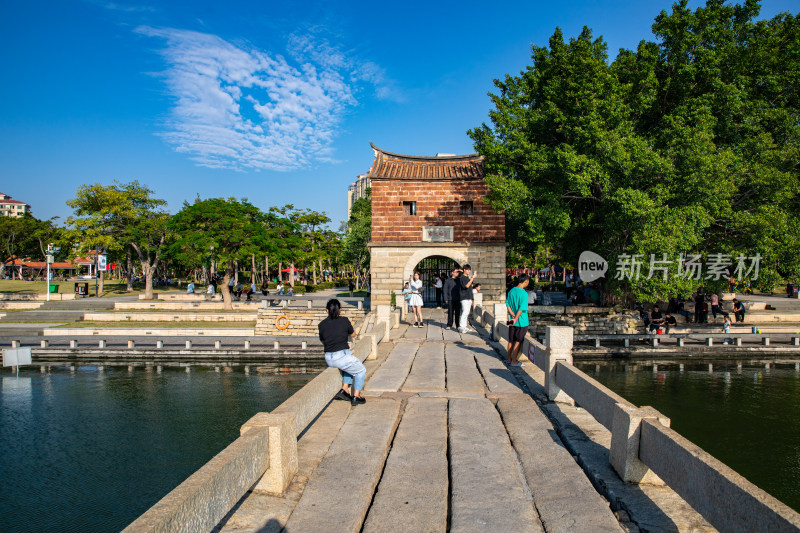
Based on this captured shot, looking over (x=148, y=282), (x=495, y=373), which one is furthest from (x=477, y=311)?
(x=148, y=282)

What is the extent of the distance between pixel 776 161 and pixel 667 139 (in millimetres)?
3605

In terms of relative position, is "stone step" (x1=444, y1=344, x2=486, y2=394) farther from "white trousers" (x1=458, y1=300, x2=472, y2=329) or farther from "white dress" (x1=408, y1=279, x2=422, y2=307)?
"white dress" (x1=408, y1=279, x2=422, y2=307)

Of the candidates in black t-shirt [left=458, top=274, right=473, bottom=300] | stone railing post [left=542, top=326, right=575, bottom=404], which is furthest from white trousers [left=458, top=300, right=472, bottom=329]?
stone railing post [left=542, top=326, right=575, bottom=404]

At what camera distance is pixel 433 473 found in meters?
4.57

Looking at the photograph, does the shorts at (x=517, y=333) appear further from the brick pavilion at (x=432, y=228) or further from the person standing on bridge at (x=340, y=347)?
the brick pavilion at (x=432, y=228)

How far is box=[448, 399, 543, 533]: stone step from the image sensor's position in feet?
12.1

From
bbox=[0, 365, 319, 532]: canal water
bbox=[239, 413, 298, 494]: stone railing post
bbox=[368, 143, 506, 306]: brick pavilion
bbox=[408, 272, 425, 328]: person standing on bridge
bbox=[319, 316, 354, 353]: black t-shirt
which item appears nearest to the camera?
bbox=[239, 413, 298, 494]: stone railing post

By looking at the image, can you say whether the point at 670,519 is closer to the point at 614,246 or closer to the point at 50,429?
the point at 50,429

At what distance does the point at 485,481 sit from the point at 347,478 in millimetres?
1244

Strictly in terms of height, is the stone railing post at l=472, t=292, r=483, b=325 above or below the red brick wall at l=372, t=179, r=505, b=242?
below

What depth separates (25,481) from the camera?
348 inches

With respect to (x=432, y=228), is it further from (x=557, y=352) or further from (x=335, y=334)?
(x=335, y=334)

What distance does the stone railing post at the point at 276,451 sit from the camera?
411cm

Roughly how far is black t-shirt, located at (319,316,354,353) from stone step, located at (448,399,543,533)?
1.76 meters
